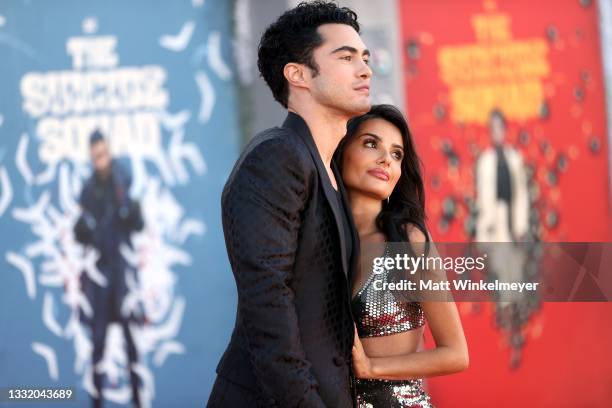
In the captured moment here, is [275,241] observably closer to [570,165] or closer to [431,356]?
[431,356]

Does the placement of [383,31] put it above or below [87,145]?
above

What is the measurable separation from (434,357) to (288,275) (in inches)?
26.5

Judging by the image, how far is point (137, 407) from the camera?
4.98 m

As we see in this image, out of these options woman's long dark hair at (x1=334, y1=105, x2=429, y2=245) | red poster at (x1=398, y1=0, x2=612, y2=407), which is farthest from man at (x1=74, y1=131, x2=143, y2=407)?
woman's long dark hair at (x1=334, y1=105, x2=429, y2=245)

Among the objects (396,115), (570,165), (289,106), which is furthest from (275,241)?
(570,165)

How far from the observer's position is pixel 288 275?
82.3 inches

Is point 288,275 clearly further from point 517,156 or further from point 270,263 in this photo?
point 517,156

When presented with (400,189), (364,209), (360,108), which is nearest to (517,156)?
(400,189)

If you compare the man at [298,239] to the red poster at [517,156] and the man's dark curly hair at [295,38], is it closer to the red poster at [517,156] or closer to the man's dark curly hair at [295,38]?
the man's dark curly hair at [295,38]

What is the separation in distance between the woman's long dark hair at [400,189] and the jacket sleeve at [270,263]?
2.14 feet

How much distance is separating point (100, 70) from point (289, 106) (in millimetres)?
2803

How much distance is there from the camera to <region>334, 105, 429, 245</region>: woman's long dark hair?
8.93 ft

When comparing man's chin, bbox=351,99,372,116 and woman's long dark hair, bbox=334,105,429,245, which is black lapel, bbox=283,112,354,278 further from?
woman's long dark hair, bbox=334,105,429,245

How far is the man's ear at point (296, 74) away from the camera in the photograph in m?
2.45
